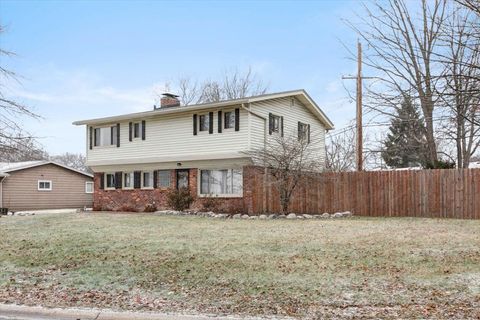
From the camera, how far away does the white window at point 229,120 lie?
788 inches

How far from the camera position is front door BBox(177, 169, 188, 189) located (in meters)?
21.8

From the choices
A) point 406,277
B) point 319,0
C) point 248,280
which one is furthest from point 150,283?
point 319,0

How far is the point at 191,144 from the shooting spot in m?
21.2

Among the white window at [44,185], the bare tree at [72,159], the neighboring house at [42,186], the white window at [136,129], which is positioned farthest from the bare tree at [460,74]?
the bare tree at [72,159]

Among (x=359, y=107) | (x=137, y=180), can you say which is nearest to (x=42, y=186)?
(x=137, y=180)

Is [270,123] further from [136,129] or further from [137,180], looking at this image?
[137,180]

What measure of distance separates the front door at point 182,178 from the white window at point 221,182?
2.93 feet

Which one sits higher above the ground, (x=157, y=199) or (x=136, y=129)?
(x=136, y=129)

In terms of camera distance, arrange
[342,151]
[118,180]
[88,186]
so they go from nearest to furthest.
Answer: [118,180] → [88,186] → [342,151]

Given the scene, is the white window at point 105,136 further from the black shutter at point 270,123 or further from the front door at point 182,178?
the black shutter at point 270,123

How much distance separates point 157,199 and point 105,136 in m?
5.06

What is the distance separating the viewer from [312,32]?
621 inches

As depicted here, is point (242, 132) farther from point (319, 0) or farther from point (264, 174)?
point (319, 0)

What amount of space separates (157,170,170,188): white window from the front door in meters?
0.67
